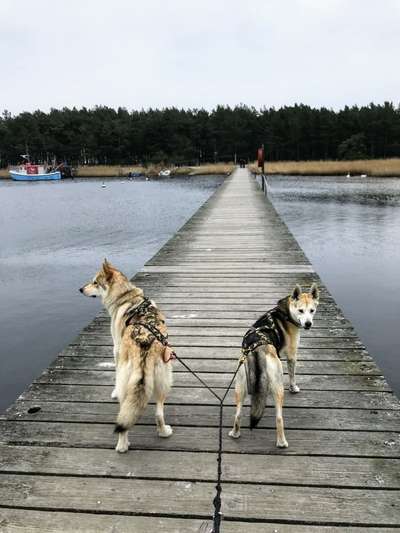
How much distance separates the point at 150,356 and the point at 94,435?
2.78ft

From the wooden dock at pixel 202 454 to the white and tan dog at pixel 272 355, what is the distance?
0.28m

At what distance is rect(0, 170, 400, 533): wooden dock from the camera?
2.60 meters

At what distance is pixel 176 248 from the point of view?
10992 mm

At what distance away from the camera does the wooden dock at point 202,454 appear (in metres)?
2.60

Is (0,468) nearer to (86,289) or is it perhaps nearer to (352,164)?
(86,289)

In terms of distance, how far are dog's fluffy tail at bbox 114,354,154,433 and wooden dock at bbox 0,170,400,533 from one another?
1.29 ft

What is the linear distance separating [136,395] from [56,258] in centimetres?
1279

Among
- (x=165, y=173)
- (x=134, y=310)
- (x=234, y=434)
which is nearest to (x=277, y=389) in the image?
(x=234, y=434)

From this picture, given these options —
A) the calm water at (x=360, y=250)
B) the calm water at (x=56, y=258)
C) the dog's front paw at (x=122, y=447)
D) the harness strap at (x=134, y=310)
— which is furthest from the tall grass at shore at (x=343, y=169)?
the dog's front paw at (x=122, y=447)

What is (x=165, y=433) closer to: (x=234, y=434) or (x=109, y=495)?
(x=234, y=434)

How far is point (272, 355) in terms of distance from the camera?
126 inches

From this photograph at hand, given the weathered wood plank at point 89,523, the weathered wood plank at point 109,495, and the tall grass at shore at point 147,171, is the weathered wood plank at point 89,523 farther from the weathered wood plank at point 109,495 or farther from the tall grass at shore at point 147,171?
the tall grass at shore at point 147,171

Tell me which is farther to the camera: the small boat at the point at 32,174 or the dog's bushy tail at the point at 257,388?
the small boat at the point at 32,174

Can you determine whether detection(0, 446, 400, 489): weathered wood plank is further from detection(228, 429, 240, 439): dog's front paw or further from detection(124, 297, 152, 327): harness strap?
detection(124, 297, 152, 327): harness strap
